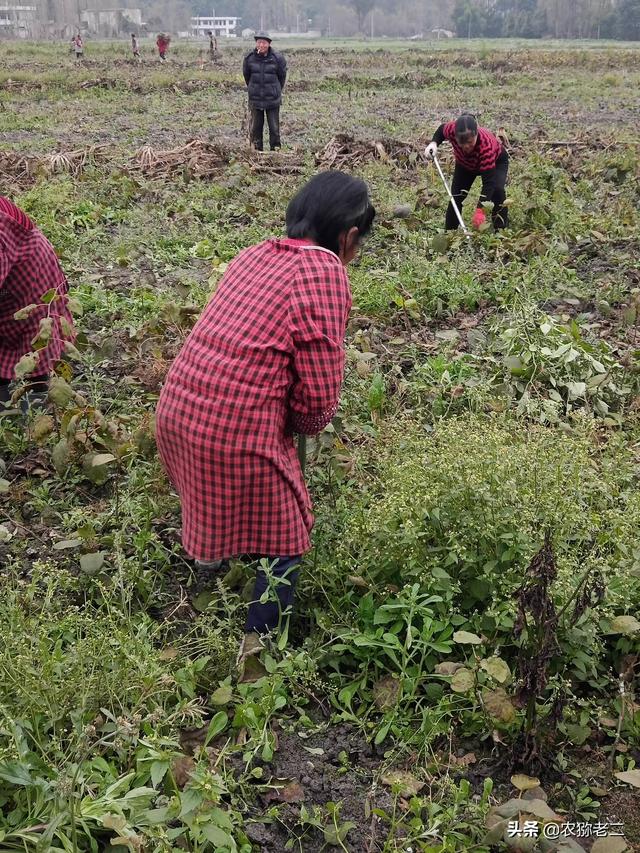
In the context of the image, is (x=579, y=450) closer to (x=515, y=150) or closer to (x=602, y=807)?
(x=602, y=807)

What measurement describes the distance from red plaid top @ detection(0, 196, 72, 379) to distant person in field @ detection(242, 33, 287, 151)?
781cm

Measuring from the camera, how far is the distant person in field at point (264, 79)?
10570mm

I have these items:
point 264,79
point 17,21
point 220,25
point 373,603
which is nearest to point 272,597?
point 373,603

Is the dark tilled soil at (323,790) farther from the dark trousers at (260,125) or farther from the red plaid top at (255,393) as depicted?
the dark trousers at (260,125)

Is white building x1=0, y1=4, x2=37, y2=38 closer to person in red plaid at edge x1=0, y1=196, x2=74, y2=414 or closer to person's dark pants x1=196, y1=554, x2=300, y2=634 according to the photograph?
person in red plaid at edge x1=0, y1=196, x2=74, y2=414

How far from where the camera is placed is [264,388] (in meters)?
2.34

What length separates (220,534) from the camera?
2459mm

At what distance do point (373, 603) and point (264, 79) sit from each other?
9783 mm

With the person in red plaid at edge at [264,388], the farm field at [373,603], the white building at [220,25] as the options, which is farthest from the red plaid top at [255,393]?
the white building at [220,25]

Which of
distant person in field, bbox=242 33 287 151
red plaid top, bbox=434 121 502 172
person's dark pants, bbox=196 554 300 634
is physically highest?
distant person in field, bbox=242 33 287 151

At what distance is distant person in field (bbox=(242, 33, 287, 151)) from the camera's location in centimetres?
1057

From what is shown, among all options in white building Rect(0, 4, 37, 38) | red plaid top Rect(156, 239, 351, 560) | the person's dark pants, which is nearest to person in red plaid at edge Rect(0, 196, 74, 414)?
red plaid top Rect(156, 239, 351, 560)

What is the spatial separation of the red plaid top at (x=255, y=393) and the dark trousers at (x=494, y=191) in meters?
4.48

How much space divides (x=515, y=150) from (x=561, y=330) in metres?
7.31
